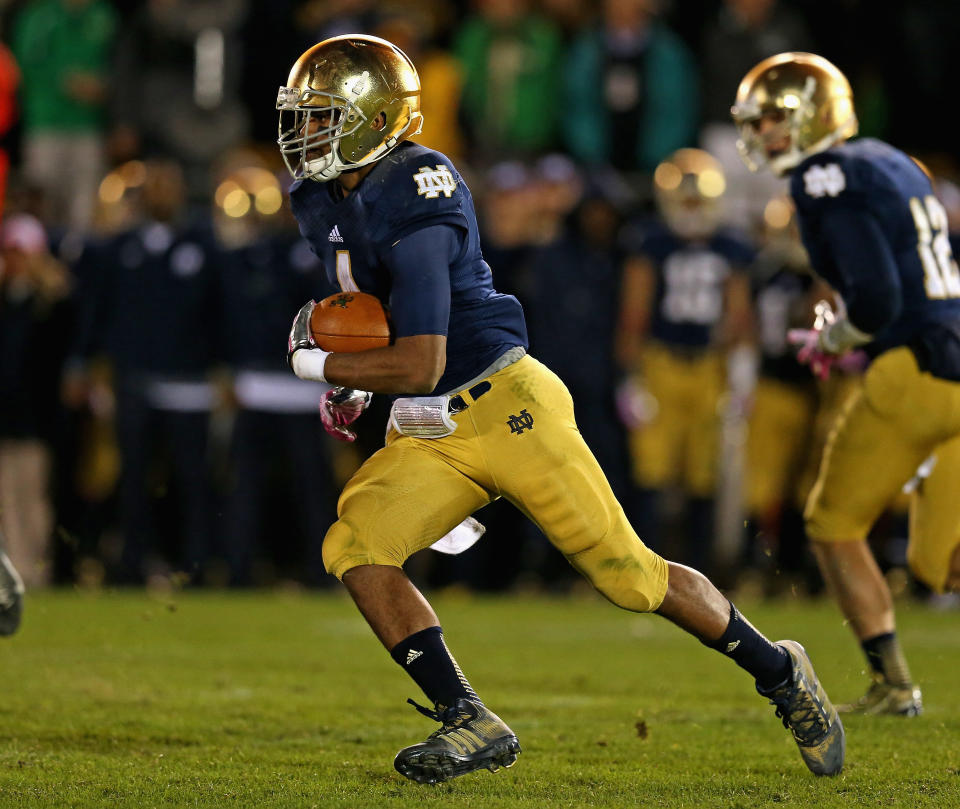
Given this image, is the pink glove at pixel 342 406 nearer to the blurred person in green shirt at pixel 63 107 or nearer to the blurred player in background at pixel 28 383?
the blurred player in background at pixel 28 383

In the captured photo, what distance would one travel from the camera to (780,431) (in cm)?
880

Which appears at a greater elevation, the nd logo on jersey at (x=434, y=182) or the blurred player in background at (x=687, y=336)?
the nd logo on jersey at (x=434, y=182)

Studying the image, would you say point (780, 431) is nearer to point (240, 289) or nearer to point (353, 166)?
point (240, 289)

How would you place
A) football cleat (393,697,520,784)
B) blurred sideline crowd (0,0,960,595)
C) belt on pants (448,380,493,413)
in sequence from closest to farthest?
1. football cleat (393,697,520,784)
2. belt on pants (448,380,493,413)
3. blurred sideline crowd (0,0,960,595)

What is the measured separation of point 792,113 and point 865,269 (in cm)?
58

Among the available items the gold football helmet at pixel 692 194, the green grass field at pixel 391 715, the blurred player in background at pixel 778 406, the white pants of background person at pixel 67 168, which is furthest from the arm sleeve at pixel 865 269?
the white pants of background person at pixel 67 168

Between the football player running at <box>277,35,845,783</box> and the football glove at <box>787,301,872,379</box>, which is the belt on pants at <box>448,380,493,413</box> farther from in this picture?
the football glove at <box>787,301,872,379</box>

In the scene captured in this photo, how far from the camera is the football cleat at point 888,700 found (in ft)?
16.3

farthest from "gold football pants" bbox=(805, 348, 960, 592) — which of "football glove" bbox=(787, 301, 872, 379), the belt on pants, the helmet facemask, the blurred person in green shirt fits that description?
the blurred person in green shirt

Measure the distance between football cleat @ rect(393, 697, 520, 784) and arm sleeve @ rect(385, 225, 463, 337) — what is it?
33.0 inches

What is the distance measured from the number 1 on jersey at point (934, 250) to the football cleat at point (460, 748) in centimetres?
198

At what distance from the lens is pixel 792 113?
4895 mm

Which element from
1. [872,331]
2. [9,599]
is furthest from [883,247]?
[9,599]

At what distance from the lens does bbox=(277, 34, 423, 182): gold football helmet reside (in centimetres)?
383
